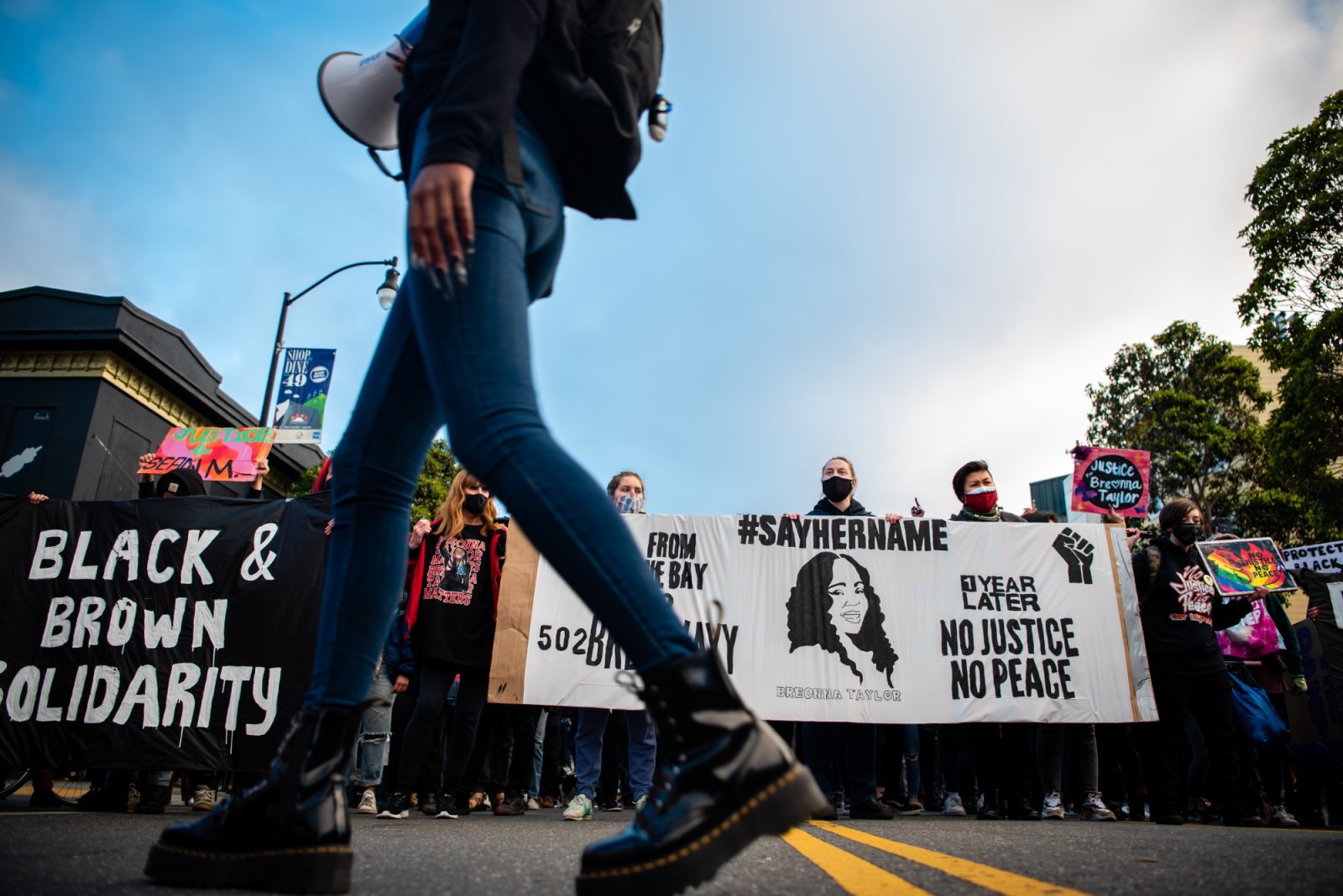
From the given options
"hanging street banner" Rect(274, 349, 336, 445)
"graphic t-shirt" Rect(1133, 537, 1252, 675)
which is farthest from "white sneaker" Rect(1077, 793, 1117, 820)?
"hanging street banner" Rect(274, 349, 336, 445)

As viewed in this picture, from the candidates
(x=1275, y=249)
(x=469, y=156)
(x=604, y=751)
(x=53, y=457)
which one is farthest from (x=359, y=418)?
(x=1275, y=249)

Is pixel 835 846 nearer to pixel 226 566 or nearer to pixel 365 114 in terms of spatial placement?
pixel 365 114

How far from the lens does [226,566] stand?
5188 millimetres

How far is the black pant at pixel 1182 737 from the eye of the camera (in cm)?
534

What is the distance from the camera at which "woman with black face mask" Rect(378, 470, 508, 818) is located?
5.20 metres

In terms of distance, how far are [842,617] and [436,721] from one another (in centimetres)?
297

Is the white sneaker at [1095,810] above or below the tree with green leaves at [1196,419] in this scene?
below

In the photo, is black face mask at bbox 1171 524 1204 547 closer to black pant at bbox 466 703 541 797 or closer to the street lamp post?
black pant at bbox 466 703 541 797

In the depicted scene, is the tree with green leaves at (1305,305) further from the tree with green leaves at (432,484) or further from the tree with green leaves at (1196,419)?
the tree with green leaves at (432,484)

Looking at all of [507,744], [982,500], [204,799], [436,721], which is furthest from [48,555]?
[982,500]

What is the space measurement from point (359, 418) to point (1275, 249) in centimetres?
2467

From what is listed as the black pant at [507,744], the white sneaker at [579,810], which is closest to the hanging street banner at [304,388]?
the black pant at [507,744]

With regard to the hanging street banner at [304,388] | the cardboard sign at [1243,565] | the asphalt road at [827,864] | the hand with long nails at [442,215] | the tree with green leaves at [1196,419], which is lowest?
the asphalt road at [827,864]

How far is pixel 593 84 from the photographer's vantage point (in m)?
1.76
